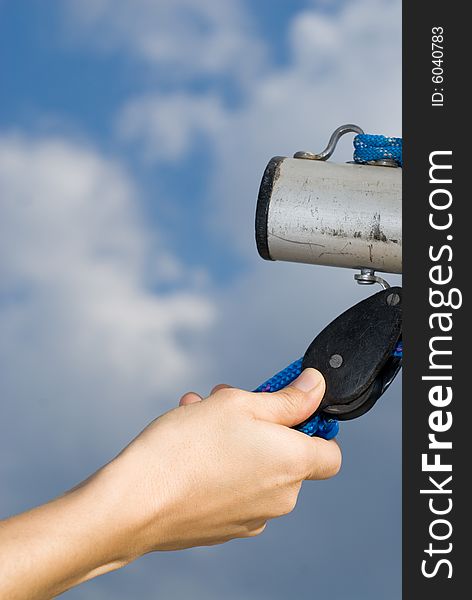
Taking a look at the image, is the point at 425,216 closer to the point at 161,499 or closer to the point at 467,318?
the point at 467,318

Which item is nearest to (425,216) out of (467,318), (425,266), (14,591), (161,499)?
(425,266)

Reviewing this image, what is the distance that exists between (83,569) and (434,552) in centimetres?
70

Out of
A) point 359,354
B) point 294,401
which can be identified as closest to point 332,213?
point 359,354

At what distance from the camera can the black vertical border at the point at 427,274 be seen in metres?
1.77

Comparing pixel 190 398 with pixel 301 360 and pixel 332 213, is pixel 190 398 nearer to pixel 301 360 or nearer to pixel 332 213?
pixel 301 360

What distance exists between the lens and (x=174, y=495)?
1563mm

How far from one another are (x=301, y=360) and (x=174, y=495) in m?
0.50

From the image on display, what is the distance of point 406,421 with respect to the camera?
1.80 m

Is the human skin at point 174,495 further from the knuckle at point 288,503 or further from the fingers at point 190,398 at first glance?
the fingers at point 190,398

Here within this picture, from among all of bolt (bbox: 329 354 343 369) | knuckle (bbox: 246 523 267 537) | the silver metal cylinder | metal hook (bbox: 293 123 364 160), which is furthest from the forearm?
metal hook (bbox: 293 123 364 160)

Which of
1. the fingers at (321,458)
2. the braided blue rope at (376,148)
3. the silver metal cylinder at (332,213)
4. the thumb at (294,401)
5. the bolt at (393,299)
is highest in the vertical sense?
the braided blue rope at (376,148)

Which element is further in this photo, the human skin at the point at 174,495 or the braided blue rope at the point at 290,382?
the braided blue rope at the point at 290,382

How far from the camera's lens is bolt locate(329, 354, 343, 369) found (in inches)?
74.2

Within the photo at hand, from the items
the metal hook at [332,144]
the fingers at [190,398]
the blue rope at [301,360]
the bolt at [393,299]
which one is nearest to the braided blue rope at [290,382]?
the blue rope at [301,360]
